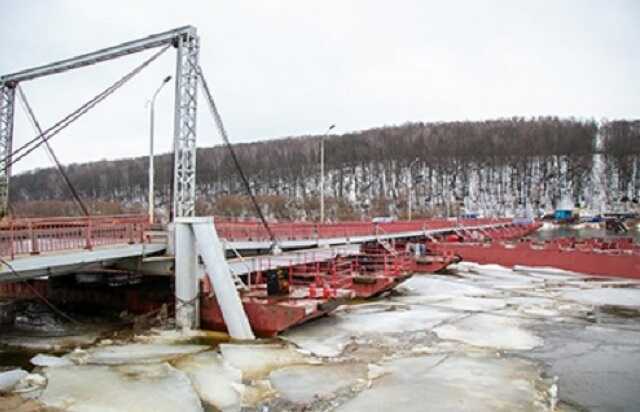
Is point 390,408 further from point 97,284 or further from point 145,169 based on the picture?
point 145,169

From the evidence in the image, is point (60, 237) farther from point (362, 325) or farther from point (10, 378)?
point (362, 325)

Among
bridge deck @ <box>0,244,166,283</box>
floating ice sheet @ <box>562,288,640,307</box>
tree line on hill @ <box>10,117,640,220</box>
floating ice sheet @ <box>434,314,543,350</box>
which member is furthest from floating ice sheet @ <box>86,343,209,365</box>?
tree line on hill @ <box>10,117,640,220</box>

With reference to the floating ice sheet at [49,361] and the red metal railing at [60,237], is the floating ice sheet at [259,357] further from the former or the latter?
the red metal railing at [60,237]

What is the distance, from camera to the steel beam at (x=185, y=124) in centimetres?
1533

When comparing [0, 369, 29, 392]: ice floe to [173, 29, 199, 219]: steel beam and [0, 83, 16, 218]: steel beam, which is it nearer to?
[173, 29, 199, 219]: steel beam

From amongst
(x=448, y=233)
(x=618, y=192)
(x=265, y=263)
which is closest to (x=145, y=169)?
(x=448, y=233)

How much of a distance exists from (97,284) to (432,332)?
12.6 metres

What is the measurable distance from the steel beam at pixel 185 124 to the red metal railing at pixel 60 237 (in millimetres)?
1384

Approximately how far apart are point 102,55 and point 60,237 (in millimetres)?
7031

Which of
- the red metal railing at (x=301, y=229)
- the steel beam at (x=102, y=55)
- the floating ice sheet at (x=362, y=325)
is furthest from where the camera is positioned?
the red metal railing at (x=301, y=229)

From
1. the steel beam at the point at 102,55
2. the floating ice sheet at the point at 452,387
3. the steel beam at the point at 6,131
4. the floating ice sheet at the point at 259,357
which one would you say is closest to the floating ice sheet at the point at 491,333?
the floating ice sheet at the point at 452,387

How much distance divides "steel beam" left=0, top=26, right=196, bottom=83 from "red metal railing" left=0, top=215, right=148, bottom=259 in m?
5.47

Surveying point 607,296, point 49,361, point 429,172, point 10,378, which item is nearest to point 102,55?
point 49,361

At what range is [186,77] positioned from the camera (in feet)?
50.3
